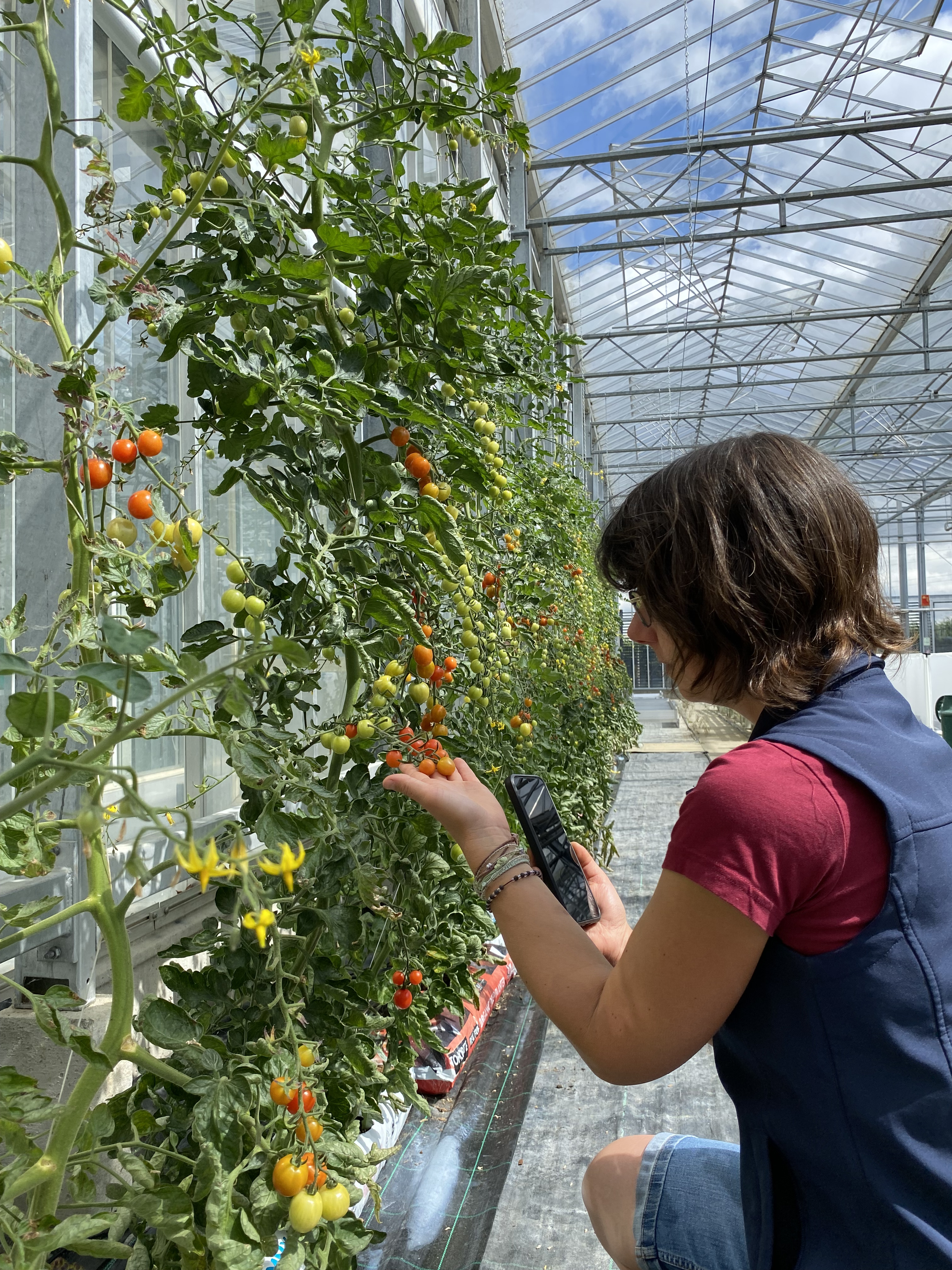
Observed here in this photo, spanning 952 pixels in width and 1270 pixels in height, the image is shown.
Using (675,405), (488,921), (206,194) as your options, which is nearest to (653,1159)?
(488,921)

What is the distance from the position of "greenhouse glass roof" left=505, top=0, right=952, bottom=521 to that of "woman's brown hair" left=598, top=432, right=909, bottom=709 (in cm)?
590

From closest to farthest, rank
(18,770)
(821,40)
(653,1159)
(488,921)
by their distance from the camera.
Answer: (18,770) → (653,1159) → (488,921) → (821,40)

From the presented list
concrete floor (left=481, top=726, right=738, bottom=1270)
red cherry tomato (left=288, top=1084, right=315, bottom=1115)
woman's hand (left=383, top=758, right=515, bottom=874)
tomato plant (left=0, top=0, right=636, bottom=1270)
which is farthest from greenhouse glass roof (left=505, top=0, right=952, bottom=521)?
red cherry tomato (left=288, top=1084, right=315, bottom=1115)

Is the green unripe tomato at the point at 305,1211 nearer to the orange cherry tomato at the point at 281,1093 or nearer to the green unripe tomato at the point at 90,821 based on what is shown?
the orange cherry tomato at the point at 281,1093

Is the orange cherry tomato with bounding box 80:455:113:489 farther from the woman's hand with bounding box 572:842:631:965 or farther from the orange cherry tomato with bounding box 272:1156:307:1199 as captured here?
the woman's hand with bounding box 572:842:631:965

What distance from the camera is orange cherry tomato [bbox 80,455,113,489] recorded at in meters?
0.73

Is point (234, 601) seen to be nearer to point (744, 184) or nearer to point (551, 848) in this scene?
point (551, 848)

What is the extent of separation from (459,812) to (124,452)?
507mm

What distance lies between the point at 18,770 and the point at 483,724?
1.18 m

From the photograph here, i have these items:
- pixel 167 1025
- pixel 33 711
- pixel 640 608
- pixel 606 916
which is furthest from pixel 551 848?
pixel 33 711

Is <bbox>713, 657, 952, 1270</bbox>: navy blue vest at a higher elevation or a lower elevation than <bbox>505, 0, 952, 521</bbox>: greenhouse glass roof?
lower

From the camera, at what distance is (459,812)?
1021 millimetres

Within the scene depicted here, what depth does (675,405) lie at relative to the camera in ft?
45.3

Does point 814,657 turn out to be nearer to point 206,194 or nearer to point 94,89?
point 206,194
